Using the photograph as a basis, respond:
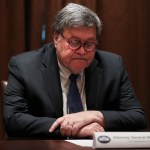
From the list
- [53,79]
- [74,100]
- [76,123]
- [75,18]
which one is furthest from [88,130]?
[75,18]

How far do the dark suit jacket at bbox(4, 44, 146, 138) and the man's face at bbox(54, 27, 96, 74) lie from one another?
0.40 feet

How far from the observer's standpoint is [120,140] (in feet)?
4.05

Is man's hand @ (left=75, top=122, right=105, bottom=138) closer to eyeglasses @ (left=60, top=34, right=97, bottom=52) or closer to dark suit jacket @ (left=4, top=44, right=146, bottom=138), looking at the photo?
dark suit jacket @ (left=4, top=44, right=146, bottom=138)

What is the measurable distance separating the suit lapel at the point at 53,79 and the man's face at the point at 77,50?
3.8 inches

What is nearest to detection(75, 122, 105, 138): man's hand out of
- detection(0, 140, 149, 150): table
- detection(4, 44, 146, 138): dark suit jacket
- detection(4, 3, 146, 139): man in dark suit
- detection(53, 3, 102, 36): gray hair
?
detection(4, 3, 146, 139): man in dark suit

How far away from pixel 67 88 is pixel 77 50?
25 cm

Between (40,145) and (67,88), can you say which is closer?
(40,145)

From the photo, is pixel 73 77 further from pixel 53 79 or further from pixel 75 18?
pixel 75 18

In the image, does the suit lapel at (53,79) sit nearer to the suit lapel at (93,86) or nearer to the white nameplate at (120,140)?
the suit lapel at (93,86)

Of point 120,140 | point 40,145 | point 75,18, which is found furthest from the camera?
point 75,18

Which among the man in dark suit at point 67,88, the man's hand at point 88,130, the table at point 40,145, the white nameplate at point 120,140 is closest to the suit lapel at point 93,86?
the man in dark suit at point 67,88

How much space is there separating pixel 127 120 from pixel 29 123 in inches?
21.4

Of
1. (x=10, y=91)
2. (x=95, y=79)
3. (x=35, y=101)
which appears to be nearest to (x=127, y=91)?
(x=95, y=79)

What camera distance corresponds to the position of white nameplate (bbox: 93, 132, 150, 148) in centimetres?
122
